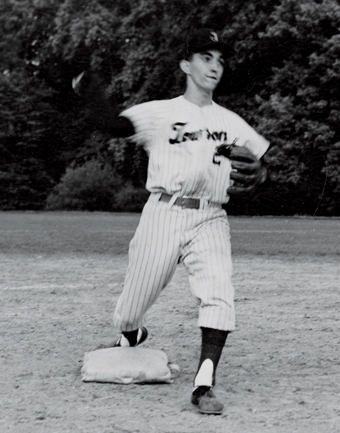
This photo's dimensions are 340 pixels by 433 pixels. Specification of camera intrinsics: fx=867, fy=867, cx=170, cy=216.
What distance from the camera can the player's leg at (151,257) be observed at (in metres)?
4.24

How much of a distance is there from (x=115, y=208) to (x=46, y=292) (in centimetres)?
2461

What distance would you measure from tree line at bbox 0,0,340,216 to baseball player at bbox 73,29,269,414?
18476mm

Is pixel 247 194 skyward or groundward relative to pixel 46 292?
skyward

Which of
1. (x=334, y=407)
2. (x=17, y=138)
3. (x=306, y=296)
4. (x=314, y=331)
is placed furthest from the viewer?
(x=17, y=138)

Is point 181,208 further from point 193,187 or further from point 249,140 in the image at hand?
point 249,140

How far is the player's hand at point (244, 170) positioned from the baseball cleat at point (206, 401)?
3.19 feet

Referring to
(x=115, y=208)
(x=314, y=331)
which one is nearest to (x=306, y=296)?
(x=314, y=331)

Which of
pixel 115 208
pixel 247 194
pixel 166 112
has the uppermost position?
pixel 166 112

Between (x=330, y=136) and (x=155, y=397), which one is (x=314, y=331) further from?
(x=330, y=136)

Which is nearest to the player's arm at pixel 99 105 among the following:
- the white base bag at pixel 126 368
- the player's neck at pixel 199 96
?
the player's neck at pixel 199 96

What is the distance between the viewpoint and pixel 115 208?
32.8m

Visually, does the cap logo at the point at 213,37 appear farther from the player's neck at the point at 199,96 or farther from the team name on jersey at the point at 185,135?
the team name on jersey at the point at 185,135

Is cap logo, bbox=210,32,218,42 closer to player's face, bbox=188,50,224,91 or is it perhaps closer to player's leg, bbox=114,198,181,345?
player's face, bbox=188,50,224,91

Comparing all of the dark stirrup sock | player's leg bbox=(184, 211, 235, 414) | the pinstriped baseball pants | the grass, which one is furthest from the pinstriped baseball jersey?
the grass
